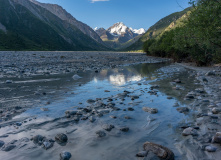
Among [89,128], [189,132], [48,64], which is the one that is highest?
[48,64]

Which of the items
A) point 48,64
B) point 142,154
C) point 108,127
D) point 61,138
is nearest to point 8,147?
point 61,138

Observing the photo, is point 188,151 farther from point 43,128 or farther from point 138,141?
point 43,128

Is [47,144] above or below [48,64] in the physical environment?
below

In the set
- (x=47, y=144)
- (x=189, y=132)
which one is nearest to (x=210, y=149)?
(x=189, y=132)

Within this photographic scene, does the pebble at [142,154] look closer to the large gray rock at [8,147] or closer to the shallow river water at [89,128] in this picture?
the shallow river water at [89,128]

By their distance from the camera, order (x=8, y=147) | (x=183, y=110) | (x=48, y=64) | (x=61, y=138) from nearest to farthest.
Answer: (x=8, y=147), (x=61, y=138), (x=183, y=110), (x=48, y=64)

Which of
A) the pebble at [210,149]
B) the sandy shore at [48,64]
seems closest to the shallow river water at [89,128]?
the pebble at [210,149]

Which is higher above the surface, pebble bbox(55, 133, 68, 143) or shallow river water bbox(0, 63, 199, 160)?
pebble bbox(55, 133, 68, 143)

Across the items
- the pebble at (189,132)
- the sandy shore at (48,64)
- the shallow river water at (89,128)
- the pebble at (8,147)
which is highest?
the sandy shore at (48,64)

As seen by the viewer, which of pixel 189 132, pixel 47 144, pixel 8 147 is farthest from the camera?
pixel 189 132

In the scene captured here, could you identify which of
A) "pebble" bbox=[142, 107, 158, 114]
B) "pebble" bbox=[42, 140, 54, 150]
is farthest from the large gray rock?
"pebble" bbox=[142, 107, 158, 114]

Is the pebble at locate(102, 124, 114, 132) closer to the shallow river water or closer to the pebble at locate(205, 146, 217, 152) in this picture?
the shallow river water

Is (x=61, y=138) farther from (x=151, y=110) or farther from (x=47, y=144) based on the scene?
(x=151, y=110)

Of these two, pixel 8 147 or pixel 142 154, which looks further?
pixel 8 147
